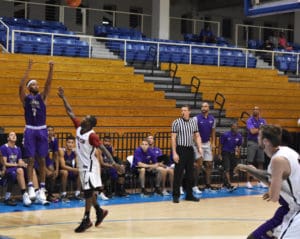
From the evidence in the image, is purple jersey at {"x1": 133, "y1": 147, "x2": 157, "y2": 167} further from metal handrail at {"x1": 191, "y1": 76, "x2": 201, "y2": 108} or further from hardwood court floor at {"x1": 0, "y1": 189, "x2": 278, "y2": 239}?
metal handrail at {"x1": 191, "y1": 76, "x2": 201, "y2": 108}

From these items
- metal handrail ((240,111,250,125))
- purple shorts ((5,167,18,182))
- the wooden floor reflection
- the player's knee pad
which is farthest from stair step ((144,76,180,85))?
the player's knee pad


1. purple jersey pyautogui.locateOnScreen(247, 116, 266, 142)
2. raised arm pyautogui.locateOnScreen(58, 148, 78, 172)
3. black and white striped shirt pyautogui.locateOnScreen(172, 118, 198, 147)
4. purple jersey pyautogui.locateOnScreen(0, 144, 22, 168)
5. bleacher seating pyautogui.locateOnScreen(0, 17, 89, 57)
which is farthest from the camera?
bleacher seating pyautogui.locateOnScreen(0, 17, 89, 57)

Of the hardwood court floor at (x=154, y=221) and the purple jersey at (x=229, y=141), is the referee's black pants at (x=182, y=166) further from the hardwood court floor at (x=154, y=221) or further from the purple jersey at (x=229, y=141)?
the purple jersey at (x=229, y=141)

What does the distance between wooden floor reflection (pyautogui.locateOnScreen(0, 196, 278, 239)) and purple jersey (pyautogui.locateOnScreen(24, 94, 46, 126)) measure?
1.61 metres

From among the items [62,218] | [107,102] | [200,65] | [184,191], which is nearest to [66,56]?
[107,102]

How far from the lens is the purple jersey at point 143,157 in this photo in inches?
528

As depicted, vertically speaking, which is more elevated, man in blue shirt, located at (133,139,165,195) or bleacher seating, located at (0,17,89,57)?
bleacher seating, located at (0,17,89,57)

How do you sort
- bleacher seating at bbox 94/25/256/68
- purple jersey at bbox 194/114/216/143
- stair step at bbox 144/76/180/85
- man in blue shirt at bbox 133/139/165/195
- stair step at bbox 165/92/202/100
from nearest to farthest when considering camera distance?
man in blue shirt at bbox 133/139/165/195
purple jersey at bbox 194/114/216/143
stair step at bbox 165/92/202/100
stair step at bbox 144/76/180/85
bleacher seating at bbox 94/25/256/68

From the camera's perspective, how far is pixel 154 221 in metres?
10.2

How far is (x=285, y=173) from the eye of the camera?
17.1 ft

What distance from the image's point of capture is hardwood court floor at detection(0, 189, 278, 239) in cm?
900

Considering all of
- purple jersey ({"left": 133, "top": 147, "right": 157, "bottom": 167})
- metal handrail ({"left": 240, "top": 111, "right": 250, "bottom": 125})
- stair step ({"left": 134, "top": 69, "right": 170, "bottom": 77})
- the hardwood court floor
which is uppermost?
stair step ({"left": 134, "top": 69, "right": 170, "bottom": 77})

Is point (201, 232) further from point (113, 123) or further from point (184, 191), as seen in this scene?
point (113, 123)

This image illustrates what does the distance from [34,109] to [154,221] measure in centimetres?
281
